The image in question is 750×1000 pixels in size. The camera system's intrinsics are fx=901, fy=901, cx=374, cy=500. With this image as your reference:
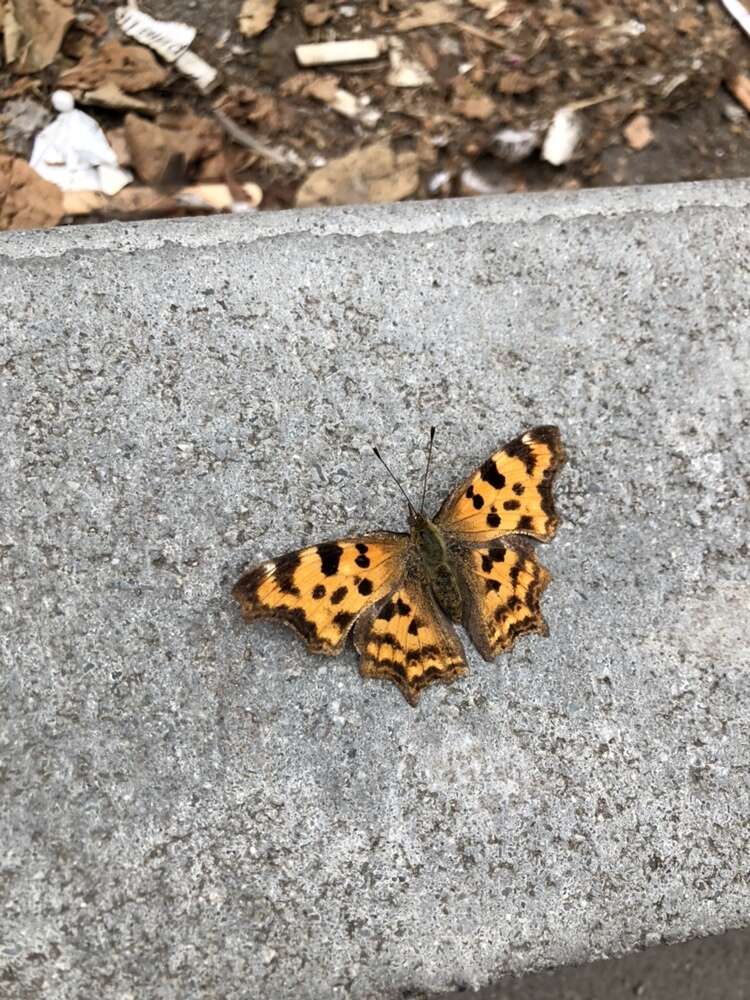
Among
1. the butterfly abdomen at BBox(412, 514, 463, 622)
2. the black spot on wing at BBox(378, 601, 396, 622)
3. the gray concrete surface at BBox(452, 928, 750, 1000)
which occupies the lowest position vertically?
the gray concrete surface at BBox(452, 928, 750, 1000)

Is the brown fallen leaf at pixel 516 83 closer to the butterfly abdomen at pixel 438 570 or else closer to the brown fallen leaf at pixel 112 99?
the brown fallen leaf at pixel 112 99

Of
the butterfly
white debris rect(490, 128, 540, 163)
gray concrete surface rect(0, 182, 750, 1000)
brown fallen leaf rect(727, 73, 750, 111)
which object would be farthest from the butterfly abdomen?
brown fallen leaf rect(727, 73, 750, 111)

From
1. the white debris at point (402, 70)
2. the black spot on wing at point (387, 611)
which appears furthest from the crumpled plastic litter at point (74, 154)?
the black spot on wing at point (387, 611)

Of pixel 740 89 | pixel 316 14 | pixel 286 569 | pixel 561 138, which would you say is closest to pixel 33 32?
pixel 316 14

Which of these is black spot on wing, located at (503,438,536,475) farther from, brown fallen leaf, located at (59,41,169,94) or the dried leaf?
brown fallen leaf, located at (59,41,169,94)

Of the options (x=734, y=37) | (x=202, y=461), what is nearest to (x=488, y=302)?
(x=202, y=461)
